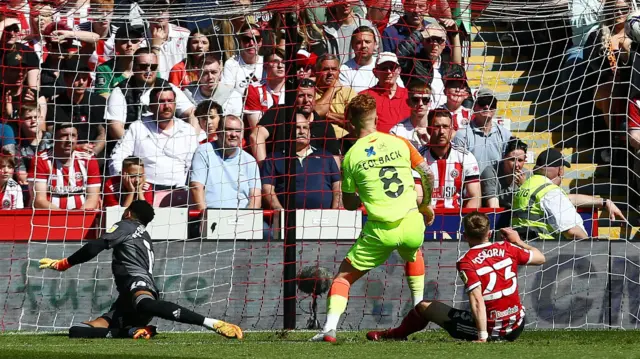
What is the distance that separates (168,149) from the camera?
11.4m

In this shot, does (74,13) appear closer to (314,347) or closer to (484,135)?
(484,135)

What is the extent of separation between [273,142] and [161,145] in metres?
1.55

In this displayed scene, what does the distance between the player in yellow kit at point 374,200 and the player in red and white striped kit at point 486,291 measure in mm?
431

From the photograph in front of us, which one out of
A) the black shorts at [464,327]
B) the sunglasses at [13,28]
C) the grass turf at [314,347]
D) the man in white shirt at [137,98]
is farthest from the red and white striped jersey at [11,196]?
the black shorts at [464,327]

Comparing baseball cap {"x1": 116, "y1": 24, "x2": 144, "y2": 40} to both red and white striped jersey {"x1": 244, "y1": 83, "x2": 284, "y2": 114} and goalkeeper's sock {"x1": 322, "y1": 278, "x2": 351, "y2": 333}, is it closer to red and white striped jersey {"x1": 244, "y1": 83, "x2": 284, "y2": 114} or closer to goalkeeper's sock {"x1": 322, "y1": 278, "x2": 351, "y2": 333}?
red and white striped jersey {"x1": 244, "y1": 83, "x2": 284, "y2": 114}

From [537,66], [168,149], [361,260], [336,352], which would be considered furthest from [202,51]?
[336,352]

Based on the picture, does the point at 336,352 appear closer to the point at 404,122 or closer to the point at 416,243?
the point at 416,243

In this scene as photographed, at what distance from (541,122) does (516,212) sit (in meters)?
1.84

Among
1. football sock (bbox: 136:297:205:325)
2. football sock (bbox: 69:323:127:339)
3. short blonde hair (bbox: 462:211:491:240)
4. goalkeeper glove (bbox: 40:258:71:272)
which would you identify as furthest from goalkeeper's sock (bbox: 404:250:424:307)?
goalkeeper glove (bbox: 40:258:71:272)

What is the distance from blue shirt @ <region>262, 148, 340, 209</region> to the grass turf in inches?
79.6

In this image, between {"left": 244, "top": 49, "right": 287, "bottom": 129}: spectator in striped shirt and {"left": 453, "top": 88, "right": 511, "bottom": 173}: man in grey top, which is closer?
{"left": 453, "top": 88, "right": 511, "bottom": 173}: man in grey top

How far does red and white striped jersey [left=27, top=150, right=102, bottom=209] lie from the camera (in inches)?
430

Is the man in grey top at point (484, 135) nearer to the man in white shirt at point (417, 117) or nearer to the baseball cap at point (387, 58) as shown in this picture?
the man in white shirt at point (417, 117)

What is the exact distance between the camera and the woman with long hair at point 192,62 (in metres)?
11.8
